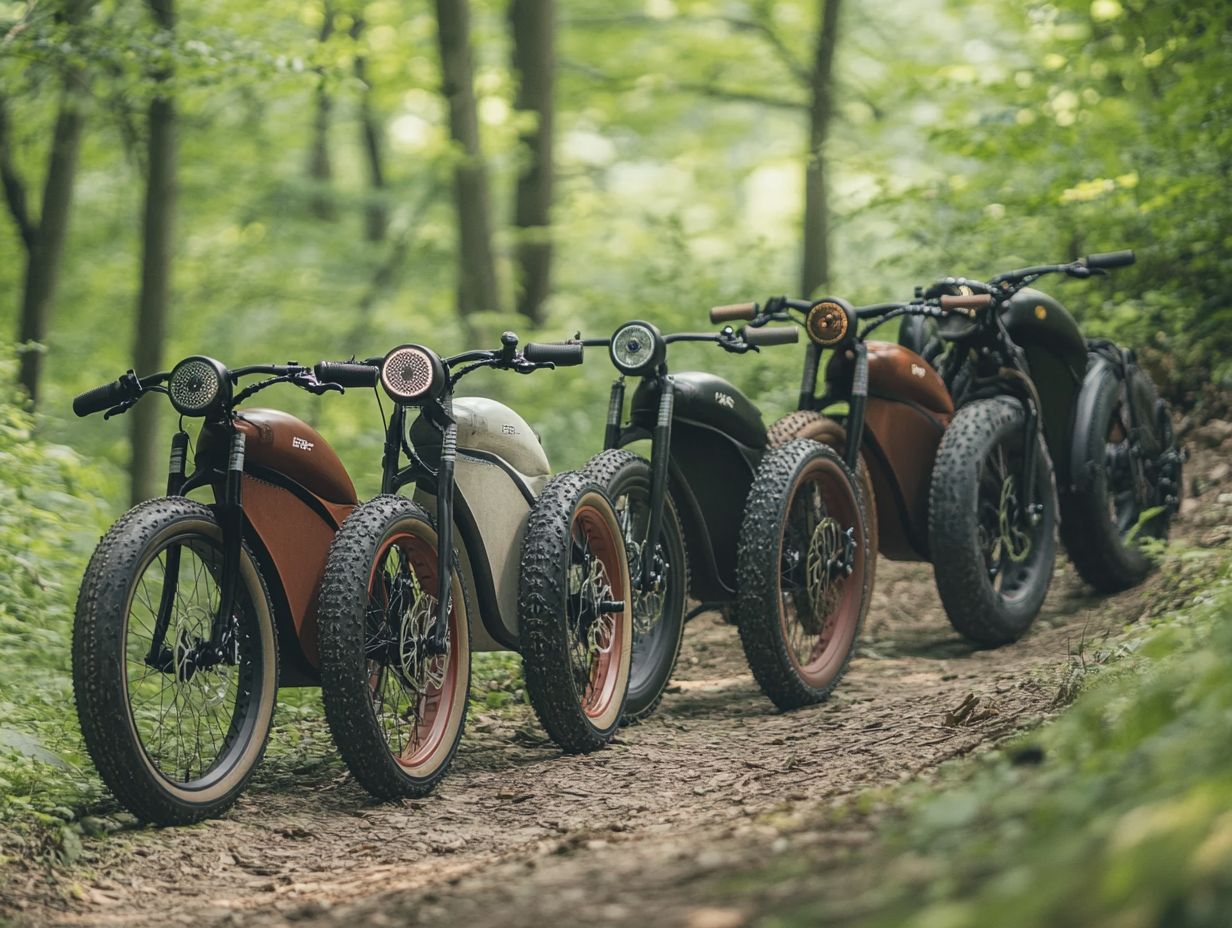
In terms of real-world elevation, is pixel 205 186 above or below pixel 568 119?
below

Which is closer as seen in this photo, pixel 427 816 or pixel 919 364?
pixel 427 816

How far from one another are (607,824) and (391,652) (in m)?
1.09

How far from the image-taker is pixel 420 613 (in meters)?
5.11

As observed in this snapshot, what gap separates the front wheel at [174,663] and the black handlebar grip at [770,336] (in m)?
2.36

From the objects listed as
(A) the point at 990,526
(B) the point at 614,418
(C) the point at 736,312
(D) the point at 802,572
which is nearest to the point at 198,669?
(B) the point at 614,418

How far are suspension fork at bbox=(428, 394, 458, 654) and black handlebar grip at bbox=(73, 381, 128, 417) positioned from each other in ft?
3.63

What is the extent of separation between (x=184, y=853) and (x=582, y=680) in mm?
1895

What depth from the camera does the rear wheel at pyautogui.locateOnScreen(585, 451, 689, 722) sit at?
5.75 meters

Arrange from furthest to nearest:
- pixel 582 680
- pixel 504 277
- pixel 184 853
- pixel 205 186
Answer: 1. pixel 205 186
2. pixel 504 277
3. pixel 582 680
4. pixel 184 853

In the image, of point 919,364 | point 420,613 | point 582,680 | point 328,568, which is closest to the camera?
point 328,568

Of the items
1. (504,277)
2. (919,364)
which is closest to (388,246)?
(504,277)

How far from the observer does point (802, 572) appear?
6199 millimetres

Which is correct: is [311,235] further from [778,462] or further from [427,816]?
[427,816]

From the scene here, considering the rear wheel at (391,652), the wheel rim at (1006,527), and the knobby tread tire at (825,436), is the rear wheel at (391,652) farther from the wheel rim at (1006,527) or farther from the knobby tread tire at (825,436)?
the wheel rim at (1006,527)
